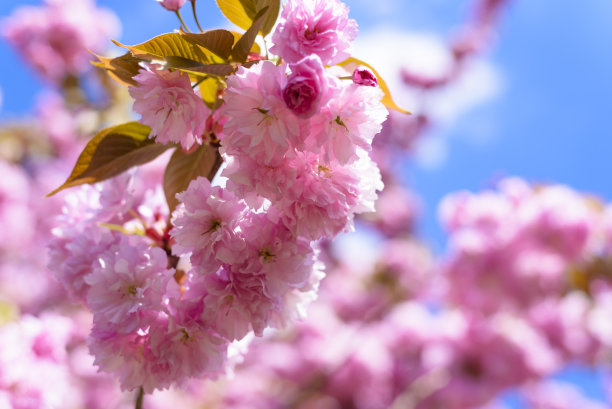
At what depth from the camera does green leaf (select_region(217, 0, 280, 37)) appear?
76cm

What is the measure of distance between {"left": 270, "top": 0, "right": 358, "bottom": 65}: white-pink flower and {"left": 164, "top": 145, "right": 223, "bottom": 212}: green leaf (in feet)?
0.83

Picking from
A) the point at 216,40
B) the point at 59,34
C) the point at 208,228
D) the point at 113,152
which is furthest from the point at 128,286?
the point at 59,34

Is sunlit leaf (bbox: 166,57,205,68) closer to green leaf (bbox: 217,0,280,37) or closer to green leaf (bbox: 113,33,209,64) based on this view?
green leaf (bbox: 113,33,209,64)

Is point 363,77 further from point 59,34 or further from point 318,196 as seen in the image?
point 59,34

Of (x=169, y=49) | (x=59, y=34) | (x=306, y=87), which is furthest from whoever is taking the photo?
(x=59, y=34)

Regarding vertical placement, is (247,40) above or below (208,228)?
above

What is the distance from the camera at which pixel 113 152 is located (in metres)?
0.87

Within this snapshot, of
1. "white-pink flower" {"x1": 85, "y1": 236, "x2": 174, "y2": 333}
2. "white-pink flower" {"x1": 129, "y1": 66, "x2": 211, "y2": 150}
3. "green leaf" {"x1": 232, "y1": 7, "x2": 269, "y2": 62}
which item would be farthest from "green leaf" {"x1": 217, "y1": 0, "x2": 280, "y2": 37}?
"white-pink flower" {"x1": 85, "y1": 236, "x2": 174, "y2": 333}

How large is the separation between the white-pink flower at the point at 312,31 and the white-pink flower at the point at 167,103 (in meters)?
0.14

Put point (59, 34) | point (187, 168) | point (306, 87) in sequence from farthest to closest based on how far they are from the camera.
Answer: point (59, 34)
point (187, 168)
point (306, 87)

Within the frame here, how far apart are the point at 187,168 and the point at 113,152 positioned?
13 centimetres

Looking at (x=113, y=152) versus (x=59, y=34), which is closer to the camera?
(x=113, y=152)

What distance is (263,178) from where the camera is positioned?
678mm

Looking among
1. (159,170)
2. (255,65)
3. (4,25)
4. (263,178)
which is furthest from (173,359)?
(4,25)
